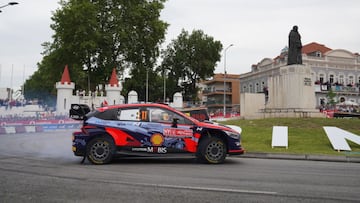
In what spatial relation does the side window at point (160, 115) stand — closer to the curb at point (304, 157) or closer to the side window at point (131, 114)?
the side window at point (131, 114)

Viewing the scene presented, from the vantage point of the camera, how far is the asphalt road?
5227mm

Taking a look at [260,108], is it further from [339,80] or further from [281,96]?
[339,80]

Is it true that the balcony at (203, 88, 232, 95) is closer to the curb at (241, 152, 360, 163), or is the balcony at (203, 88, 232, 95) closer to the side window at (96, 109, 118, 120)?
the curb at (241, 152, 360, 163)

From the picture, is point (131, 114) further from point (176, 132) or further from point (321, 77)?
point (321, 77)

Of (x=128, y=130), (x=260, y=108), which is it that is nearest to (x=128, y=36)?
(x=260, y=108)

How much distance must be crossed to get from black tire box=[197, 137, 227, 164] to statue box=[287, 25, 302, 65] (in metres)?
20.9

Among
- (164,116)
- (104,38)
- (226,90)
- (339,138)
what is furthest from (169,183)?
(226,90)

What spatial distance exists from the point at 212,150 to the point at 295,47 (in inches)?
835

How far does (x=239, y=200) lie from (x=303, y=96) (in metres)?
23.6

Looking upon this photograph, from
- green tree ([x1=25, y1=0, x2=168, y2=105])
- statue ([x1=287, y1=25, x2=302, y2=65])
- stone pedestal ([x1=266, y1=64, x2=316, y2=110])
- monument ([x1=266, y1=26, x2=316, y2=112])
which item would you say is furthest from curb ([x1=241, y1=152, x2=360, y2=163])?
green tree ([x1=25, y1=0, x2=168, y2=105])

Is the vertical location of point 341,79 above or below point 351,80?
above

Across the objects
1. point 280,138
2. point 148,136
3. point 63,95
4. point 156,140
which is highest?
point 63,95

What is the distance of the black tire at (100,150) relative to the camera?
28.7 feet

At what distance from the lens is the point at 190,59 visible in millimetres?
59844
